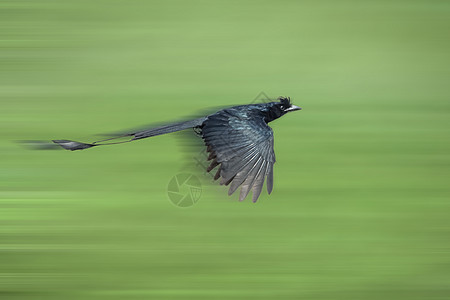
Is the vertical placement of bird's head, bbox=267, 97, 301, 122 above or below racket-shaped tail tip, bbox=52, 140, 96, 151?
above

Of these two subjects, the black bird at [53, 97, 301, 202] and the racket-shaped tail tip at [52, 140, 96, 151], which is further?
the racket-shaped tail tip at [52, 140, 96, 151]

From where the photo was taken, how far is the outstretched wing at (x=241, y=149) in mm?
2451

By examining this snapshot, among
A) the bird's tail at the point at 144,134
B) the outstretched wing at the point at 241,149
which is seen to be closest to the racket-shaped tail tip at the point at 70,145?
the bird's tail at the point at 144,134

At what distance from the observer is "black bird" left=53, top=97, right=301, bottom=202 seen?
8.05 feet

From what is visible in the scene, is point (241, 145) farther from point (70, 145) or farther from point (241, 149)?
point (70, 145)

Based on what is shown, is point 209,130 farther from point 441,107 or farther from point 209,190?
point 441,107

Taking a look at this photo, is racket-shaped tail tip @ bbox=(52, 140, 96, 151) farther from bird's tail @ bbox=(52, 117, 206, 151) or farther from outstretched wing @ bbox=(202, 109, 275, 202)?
outstretched wing @ bbox=(202, 109, 275, 202)

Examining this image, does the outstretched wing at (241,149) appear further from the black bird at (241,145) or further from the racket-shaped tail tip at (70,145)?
the racket-shaped tail tip at (70,145)

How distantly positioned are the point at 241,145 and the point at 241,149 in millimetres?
32

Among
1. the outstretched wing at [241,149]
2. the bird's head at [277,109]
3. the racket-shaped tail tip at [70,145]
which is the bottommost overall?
the racket-shaped tail tip at [70,145]

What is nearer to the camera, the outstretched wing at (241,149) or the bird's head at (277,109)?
the outstretched wing at (241,149)

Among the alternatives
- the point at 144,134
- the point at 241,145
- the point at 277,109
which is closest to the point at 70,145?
the point at 144,134

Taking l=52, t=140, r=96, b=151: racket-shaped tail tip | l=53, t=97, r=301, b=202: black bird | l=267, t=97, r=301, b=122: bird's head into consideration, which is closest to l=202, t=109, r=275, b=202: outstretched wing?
l=53, t=97, r=301, b=202: black bird

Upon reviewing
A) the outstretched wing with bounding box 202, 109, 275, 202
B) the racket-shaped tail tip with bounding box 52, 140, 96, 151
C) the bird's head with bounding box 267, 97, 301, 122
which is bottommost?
the racket-shaped tail tip with bounding box 52, 140, 96, 151
